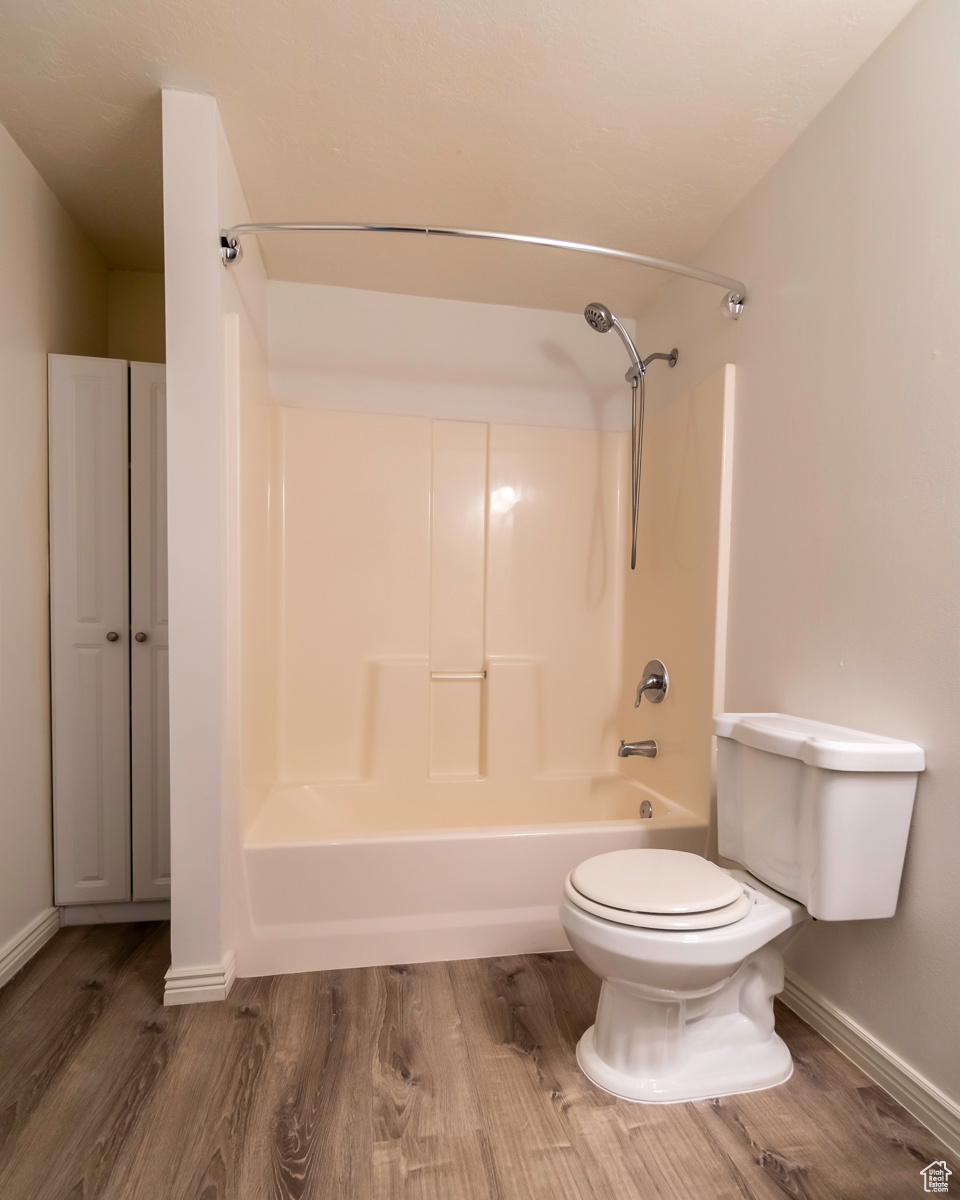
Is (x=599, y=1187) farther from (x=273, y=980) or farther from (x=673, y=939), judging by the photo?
(x=273, y=980)

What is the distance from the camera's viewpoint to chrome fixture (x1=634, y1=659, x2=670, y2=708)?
2414 mm

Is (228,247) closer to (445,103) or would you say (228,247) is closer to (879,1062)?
(445,103)

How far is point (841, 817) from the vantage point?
1385mm

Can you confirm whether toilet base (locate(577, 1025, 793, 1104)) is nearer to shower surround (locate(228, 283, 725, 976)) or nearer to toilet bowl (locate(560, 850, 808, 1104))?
toilet bowl (locate(560, 850, 808, 1104))

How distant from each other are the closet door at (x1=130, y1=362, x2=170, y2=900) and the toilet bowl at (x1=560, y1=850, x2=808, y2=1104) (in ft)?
4.62

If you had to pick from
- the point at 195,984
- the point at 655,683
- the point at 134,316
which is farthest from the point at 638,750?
the point at 134,316

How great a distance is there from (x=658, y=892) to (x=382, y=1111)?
692 millimetres

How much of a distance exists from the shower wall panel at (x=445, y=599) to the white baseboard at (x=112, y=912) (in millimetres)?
579

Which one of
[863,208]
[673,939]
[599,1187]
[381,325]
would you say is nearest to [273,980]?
[599,1187]

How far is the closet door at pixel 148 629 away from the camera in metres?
2.17

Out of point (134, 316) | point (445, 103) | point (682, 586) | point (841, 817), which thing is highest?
point (445, 103)

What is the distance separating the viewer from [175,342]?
168cm

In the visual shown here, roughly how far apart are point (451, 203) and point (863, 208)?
1128 mm

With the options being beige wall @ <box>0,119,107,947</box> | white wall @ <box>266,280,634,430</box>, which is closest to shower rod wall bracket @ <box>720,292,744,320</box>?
white wall @ <box>266,280,634,430</box>
